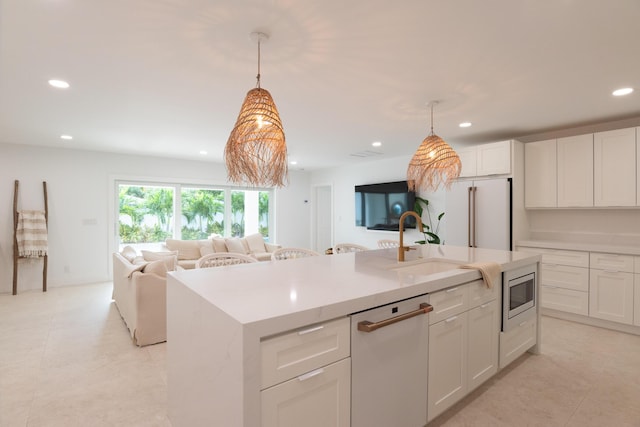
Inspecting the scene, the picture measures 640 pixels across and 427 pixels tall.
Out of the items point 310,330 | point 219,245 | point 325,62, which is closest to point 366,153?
point 219,245

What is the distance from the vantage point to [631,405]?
2.15 meters

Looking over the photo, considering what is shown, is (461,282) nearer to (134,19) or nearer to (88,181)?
(134,19)

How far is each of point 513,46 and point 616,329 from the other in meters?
3.42

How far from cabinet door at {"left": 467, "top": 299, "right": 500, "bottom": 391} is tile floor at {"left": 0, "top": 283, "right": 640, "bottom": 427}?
202 millimetres

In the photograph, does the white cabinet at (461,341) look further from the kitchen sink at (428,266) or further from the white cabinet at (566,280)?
the white cabinet at (566,280)

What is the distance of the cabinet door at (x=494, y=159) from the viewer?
4.12 metres

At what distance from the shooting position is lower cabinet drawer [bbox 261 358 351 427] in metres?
1.16

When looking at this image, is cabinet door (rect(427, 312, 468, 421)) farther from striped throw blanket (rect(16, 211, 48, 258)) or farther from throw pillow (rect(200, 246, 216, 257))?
striped throw blanket (rect(16, 211, 48, 258))

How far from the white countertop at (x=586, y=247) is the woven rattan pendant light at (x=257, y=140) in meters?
3.65

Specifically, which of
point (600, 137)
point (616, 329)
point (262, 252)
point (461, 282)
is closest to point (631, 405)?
point (461, 282)

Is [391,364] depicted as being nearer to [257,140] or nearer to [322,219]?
[257,140]

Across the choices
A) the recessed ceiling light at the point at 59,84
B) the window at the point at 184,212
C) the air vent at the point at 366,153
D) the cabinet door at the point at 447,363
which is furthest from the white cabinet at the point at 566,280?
the window at the point at 184,212

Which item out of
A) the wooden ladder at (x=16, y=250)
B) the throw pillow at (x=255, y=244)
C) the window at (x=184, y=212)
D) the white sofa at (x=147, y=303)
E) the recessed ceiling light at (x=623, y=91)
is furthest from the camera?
the throw pillow at (x=255, y=244)

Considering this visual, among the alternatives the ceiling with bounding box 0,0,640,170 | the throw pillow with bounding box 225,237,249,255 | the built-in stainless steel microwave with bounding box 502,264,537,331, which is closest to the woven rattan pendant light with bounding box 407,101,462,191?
the ceiling with bounding box 0,0,640,170
